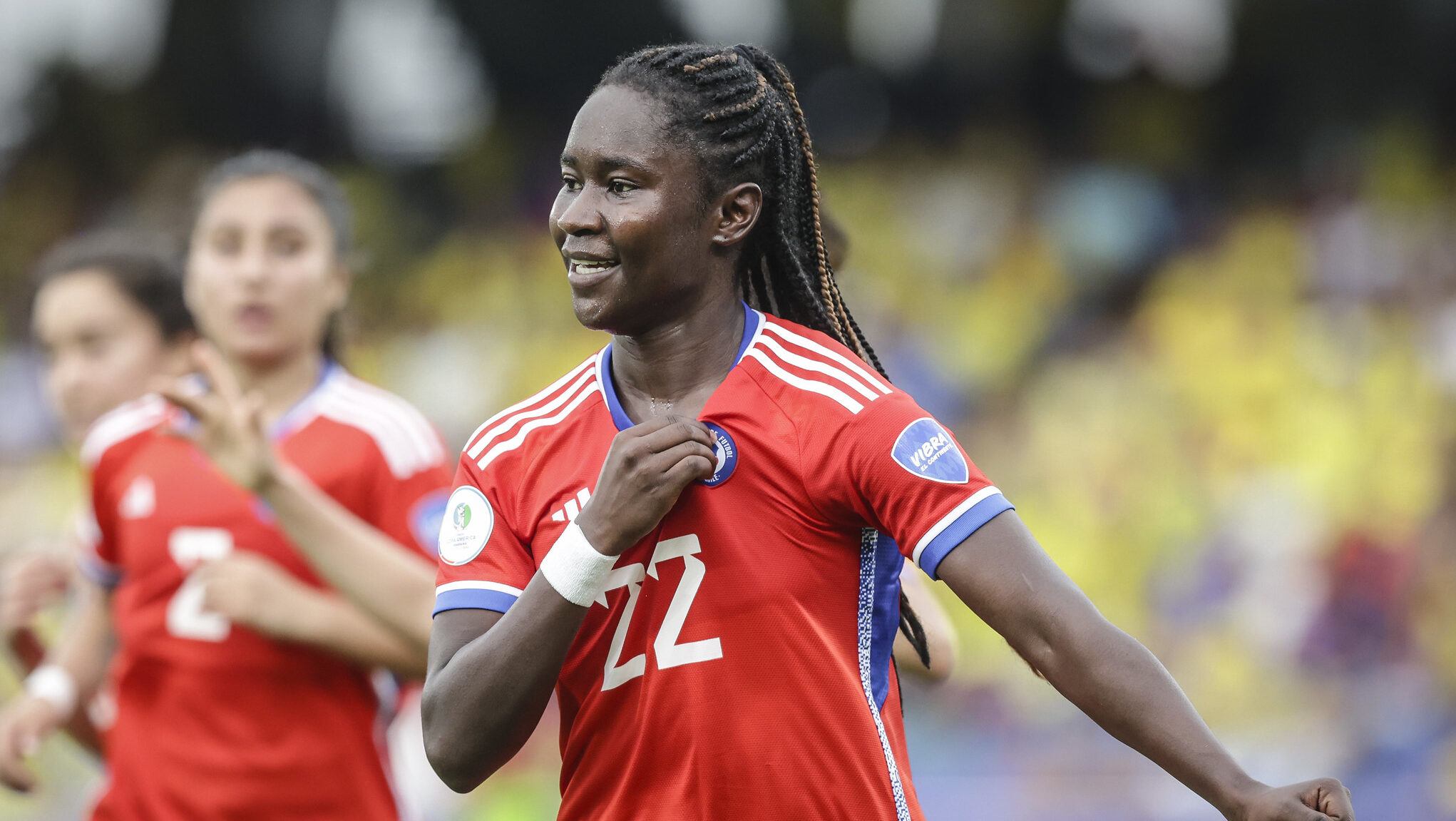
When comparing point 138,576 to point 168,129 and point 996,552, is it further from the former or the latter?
point 168,129

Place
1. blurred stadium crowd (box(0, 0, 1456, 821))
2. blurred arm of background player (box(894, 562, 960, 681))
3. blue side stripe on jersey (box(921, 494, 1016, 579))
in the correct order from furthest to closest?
blurred stadium crowd (box(0, 0, 1456, 821)), blurred arm of background player (box(894, 562, 960, 681)), blue side stripe on jersey (box(921, 494, 1016, 579))

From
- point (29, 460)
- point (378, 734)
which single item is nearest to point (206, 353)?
point (378, 734)

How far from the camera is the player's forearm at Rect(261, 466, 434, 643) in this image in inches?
122

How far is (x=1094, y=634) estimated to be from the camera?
1905mm

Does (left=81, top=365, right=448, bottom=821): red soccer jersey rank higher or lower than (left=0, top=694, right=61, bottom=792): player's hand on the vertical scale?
higher

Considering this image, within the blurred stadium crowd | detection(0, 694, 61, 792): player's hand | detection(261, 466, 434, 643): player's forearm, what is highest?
the blurred stadium crowd

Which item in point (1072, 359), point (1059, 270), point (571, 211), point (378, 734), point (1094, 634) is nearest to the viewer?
point (1094, 634)

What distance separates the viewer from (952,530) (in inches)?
77.4

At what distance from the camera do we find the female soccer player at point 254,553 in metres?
3.33

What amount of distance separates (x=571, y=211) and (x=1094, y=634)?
940 mm

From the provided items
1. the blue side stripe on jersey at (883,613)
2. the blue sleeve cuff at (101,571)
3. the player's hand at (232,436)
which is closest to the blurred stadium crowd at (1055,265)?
the blue sleeve cuff at (101,571)

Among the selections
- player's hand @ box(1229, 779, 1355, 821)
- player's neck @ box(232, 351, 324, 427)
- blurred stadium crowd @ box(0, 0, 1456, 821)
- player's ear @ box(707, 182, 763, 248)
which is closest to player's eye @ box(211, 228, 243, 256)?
player's neck @ box(232, 351, 324, 427)

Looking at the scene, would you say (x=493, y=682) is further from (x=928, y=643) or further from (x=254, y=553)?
(x=254, y=553)

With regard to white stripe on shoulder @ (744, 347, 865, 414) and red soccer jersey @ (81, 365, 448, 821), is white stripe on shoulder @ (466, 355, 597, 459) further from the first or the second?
red soccer jersey @ (81, 365, 448, 821)
